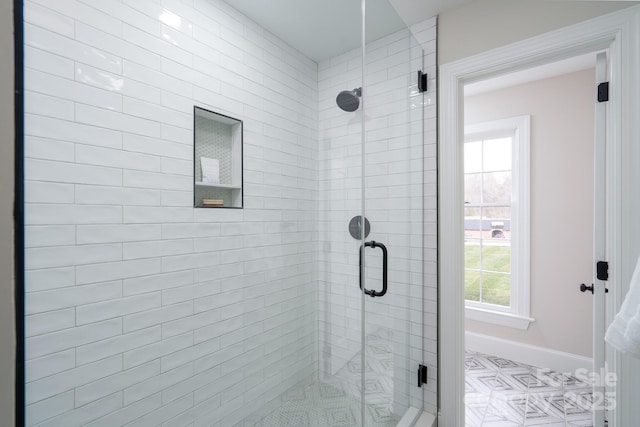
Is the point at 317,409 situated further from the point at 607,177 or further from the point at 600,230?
the point at 607,177

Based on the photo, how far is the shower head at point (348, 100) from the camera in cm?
134

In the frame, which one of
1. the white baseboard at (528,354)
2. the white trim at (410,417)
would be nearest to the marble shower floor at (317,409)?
the white trim at (410,417)

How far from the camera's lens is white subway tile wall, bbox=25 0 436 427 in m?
0.78

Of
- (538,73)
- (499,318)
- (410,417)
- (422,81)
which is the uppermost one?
(538,73)

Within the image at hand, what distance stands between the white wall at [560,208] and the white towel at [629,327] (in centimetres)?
230

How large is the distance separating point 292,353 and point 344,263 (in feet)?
1.60

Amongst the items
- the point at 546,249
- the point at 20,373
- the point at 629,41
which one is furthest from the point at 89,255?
the point at 546,249

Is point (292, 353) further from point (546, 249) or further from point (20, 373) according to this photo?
point (546, 249)

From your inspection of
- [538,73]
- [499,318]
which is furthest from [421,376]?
[538,73]

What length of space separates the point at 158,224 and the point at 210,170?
0.29 m

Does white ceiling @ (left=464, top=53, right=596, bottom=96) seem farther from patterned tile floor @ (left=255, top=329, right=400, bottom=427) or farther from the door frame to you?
patterned tile floor @ (left=255, top=329, right=400, bottom=427)

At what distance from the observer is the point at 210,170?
1.17 m

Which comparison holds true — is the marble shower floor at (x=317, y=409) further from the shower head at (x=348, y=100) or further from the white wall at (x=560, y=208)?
the white wall at (x=560, y=208)

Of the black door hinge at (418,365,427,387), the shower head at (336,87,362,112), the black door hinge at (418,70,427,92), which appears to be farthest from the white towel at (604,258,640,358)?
the black door hinge at (418,70,427,92)
